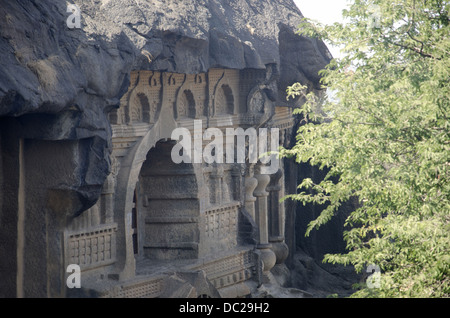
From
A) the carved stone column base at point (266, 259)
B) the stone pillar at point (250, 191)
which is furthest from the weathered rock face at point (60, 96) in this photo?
the carved stone column base at point (266, 259)

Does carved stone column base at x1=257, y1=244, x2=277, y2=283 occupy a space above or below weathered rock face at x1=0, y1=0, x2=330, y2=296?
below

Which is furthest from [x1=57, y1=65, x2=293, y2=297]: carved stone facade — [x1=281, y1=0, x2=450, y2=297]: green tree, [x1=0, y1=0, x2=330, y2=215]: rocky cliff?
[x1=281, y1=0, x2=450, y2=297]: green tree

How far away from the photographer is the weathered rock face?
8.01 meters

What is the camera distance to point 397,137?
9195mm

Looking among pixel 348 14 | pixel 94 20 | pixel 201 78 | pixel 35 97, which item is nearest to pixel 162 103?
pixel 201 78

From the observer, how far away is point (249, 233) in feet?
44.9

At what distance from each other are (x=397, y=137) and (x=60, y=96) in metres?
3.70

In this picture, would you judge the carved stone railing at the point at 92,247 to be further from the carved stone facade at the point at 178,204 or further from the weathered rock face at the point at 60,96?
the weathered rock face at the point at 60,96

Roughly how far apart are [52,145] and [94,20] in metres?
1.50

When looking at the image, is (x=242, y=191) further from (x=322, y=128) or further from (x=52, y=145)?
(x=52, y=145)

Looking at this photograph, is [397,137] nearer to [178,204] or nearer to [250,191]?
[178,204]

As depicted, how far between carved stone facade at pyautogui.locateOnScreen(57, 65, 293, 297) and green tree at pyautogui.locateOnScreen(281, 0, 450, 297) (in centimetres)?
234

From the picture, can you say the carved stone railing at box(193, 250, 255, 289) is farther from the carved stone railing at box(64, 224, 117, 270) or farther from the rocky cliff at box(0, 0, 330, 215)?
the rocky cliff at box(0, 0, 330, 215)

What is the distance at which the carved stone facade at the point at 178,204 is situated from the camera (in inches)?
408
